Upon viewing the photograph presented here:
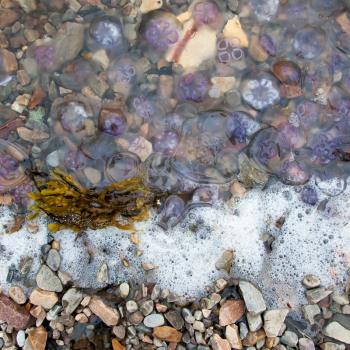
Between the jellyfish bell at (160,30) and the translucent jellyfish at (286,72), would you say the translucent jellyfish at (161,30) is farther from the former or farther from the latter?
the translucent jellyfish at (286,72)

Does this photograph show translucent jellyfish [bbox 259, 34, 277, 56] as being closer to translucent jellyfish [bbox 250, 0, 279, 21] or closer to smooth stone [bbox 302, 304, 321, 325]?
translucent jellyfish [bbox 250, 0, 279, 21]

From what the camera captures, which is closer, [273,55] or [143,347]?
[143,347]

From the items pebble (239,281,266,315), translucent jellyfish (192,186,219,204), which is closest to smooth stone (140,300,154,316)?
pebble (239,281,266,315)

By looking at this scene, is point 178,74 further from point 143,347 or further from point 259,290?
point 143,347

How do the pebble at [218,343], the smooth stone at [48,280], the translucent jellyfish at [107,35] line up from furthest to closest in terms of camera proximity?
the translucent jellyfish at [107,35] < the smooth stone at [48,280] < the pebble at [218,343]

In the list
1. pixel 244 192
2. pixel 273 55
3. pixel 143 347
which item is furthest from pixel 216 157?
→ pixel 143 347

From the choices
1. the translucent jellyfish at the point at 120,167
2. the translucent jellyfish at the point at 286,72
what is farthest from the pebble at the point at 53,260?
the translucent jellyfish at the point at 286,72

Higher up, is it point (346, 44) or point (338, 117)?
point (346, 44)
